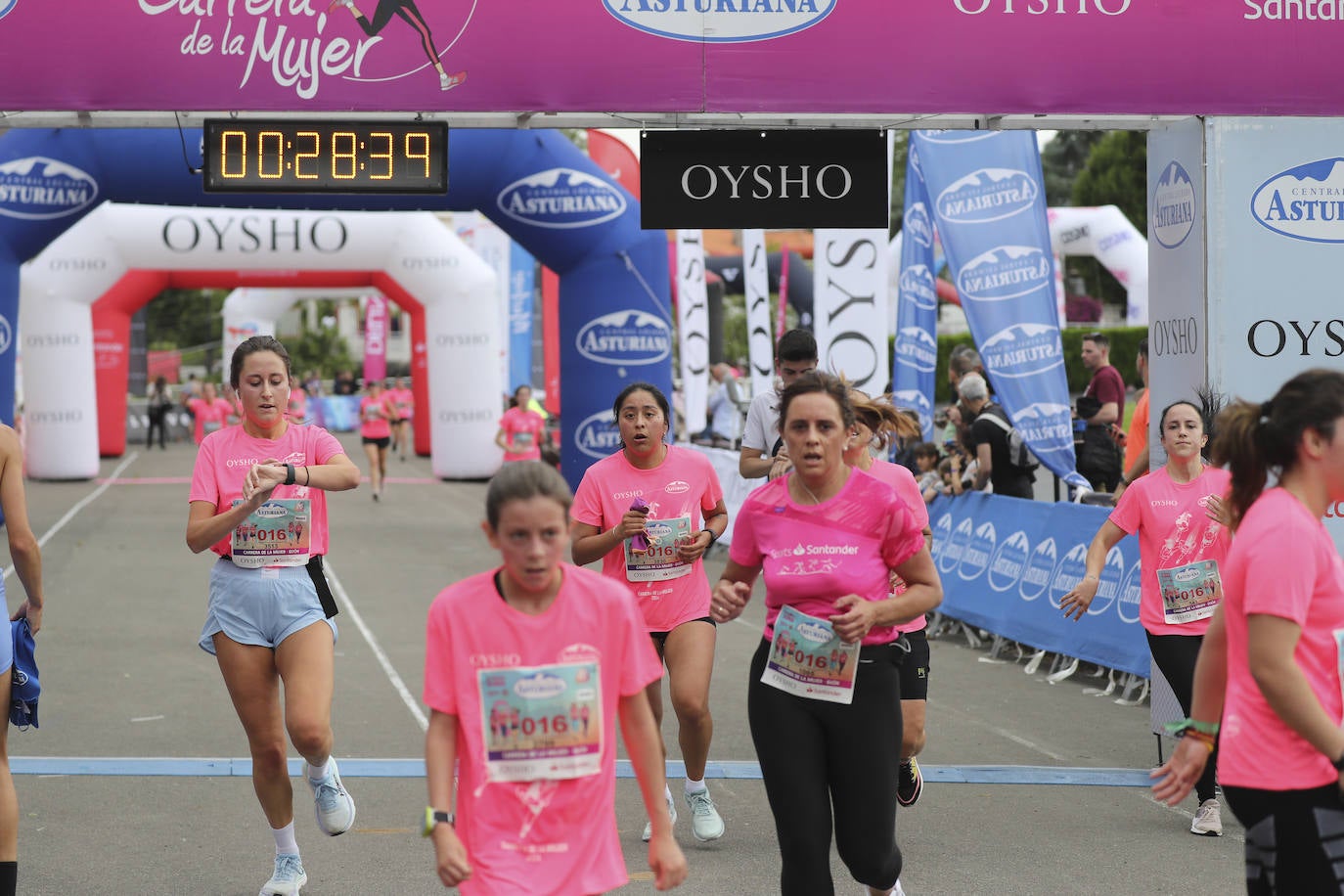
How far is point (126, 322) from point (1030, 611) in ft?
81.2

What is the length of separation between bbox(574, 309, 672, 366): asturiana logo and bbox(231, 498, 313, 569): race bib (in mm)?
9627

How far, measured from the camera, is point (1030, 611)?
1084 centimetres

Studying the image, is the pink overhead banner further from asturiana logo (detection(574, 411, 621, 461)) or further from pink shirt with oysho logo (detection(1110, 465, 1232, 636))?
asturiana logo (detection(574, 411, 621, 461))

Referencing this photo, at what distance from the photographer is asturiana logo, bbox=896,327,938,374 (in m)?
13.6

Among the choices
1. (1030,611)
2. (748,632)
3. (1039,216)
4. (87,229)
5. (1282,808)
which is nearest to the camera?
(1282,808)

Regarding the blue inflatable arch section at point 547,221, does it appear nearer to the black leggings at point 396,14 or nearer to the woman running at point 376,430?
the black leggings at point 396,14

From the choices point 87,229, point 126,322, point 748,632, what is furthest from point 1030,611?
point 126,322

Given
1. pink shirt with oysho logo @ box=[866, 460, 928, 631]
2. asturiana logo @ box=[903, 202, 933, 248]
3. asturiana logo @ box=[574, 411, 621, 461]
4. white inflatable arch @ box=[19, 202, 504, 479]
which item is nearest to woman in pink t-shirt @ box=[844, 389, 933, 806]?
pink shirt with oysho logo @ box=[866, 460, 928, 631]

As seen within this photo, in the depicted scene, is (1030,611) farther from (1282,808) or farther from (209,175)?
(1282,808)

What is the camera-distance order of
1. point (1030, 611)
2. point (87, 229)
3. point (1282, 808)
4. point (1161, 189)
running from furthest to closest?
point (87, 229)
point (1030, 611)
point (1161, 189)
point (1282, 808)

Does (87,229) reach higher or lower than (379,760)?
higher

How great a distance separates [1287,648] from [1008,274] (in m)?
8.70

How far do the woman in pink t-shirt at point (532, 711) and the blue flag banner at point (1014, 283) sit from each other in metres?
8.53

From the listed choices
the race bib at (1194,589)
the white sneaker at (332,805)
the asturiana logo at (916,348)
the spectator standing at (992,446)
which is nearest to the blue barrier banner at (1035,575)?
the spectator standing at (992,446)
